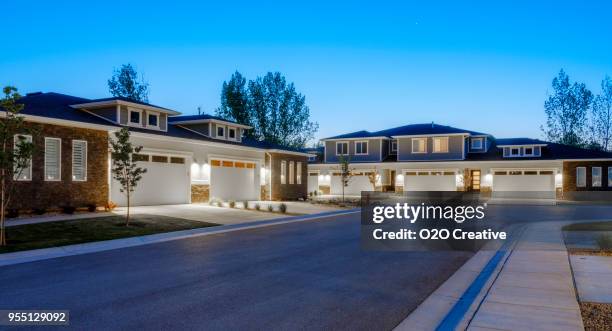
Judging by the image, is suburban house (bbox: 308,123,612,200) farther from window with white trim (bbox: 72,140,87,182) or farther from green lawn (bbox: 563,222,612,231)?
window with white trim (bbox: 72,140,87,182)

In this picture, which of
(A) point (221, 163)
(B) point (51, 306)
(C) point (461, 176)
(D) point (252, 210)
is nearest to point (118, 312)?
(B) point (51, 306)

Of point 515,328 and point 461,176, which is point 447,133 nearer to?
point 461,176

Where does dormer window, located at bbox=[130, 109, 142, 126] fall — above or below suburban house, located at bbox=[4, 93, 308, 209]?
above

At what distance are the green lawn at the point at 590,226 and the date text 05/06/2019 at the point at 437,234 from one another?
3.47m

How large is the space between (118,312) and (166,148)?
65.2 ft

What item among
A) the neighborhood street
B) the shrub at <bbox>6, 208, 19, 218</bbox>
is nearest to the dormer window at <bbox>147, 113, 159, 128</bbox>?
the shrub at <bbox>6, 208, 19, 218</bbox>

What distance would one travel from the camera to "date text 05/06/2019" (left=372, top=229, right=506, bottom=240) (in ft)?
50.5

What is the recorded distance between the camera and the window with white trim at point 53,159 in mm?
19391

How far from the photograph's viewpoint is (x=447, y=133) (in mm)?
45031

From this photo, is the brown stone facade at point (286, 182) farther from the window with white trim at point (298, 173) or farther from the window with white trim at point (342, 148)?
the window with white trim at point (342, 148)

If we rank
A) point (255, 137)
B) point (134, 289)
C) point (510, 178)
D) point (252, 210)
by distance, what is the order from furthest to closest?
point (255, 137) → point (510, 178) → point (252, 210) → point (134, 289)

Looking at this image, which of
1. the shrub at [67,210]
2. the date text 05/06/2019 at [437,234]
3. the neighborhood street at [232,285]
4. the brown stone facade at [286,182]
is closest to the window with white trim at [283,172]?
the brown stone facade at [286,182]

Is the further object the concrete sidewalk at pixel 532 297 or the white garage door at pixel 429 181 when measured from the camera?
the white garage door at pixel 429 181

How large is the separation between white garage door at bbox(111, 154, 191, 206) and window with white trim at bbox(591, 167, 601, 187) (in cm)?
3469
